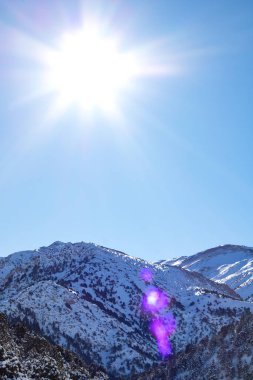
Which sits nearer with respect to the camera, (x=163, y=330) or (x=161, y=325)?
(x=163, y=330)

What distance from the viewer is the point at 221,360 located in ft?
298

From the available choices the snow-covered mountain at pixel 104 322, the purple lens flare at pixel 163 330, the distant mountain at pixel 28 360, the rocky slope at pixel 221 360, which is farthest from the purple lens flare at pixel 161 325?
the distant mountain at pixel 28 360

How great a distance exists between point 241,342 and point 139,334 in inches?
3458

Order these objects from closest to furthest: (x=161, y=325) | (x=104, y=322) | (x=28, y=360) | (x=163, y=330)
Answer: (x=28, y=360) < (x=104, y=322) < (x=163, y=330) < (x=161, y=325)

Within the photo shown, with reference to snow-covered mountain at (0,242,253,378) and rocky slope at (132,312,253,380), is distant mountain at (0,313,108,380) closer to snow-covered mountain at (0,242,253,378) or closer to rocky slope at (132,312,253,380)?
rocky slope at (132,312,253,380)

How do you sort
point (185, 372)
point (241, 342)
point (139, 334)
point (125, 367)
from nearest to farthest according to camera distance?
point (241, 342)
point (185, 372)
point (125, 367)
point (139, 334)

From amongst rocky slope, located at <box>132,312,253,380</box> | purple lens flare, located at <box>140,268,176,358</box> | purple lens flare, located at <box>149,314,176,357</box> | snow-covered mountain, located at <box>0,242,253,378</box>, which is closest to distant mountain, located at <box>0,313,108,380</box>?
rocky slope, located at <box>132,312,253,380</box>

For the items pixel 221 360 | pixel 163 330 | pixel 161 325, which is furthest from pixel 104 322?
pixel 221 360

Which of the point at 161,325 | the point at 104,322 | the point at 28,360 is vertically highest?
the point at 161,325

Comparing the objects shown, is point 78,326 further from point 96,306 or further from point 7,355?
point 7,355

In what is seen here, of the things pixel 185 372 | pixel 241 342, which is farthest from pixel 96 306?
pixel 241 342

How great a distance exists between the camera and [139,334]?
17450 centimetres

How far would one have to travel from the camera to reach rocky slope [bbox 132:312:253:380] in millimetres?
83812

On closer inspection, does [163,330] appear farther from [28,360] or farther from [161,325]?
[28,360]
